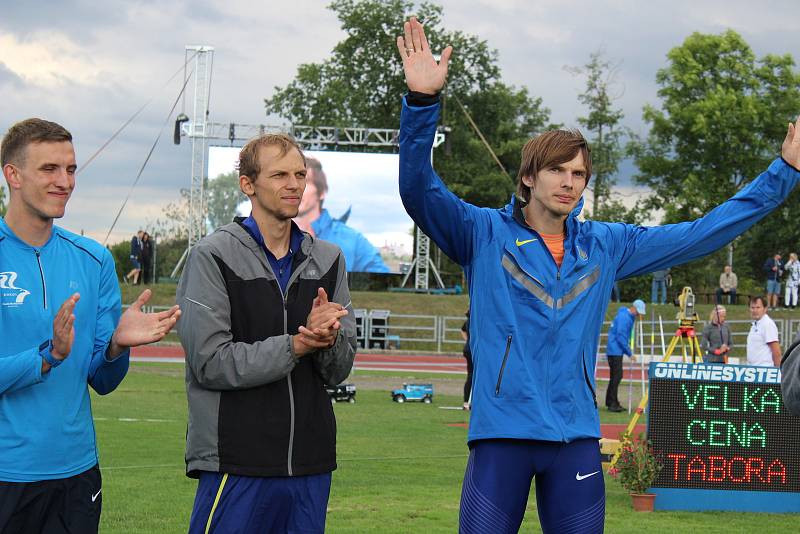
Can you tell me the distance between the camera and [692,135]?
180ft

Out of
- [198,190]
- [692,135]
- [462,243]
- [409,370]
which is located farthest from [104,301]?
[692,135]

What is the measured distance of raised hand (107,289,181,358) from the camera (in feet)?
14.3

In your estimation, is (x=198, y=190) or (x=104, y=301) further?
(x=198, y=190)

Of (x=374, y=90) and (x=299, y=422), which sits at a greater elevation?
(x=374, y=90)

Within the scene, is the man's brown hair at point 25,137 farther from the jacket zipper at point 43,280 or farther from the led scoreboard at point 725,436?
the led scoreboard at point 725,436

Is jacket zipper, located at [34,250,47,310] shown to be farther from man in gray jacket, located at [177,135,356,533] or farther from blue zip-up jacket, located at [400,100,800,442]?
blue zip-up jacket, located at [400,100,800,442]

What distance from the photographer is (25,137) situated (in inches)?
175

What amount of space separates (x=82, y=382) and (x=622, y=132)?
2205 inches

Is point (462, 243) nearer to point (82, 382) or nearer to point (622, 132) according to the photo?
point (82, 382)

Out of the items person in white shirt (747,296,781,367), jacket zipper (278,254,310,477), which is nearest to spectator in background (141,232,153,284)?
person in white shirt (747,296,781,367)

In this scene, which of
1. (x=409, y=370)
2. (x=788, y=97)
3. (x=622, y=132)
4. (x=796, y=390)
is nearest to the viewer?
(x=796, y=390)

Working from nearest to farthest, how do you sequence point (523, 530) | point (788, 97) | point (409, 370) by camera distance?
point (523, 530), point (409, 370), point (788, 97)

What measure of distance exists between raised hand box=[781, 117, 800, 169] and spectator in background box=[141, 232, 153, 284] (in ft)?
135

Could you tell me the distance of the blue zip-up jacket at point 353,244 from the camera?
151 ft
